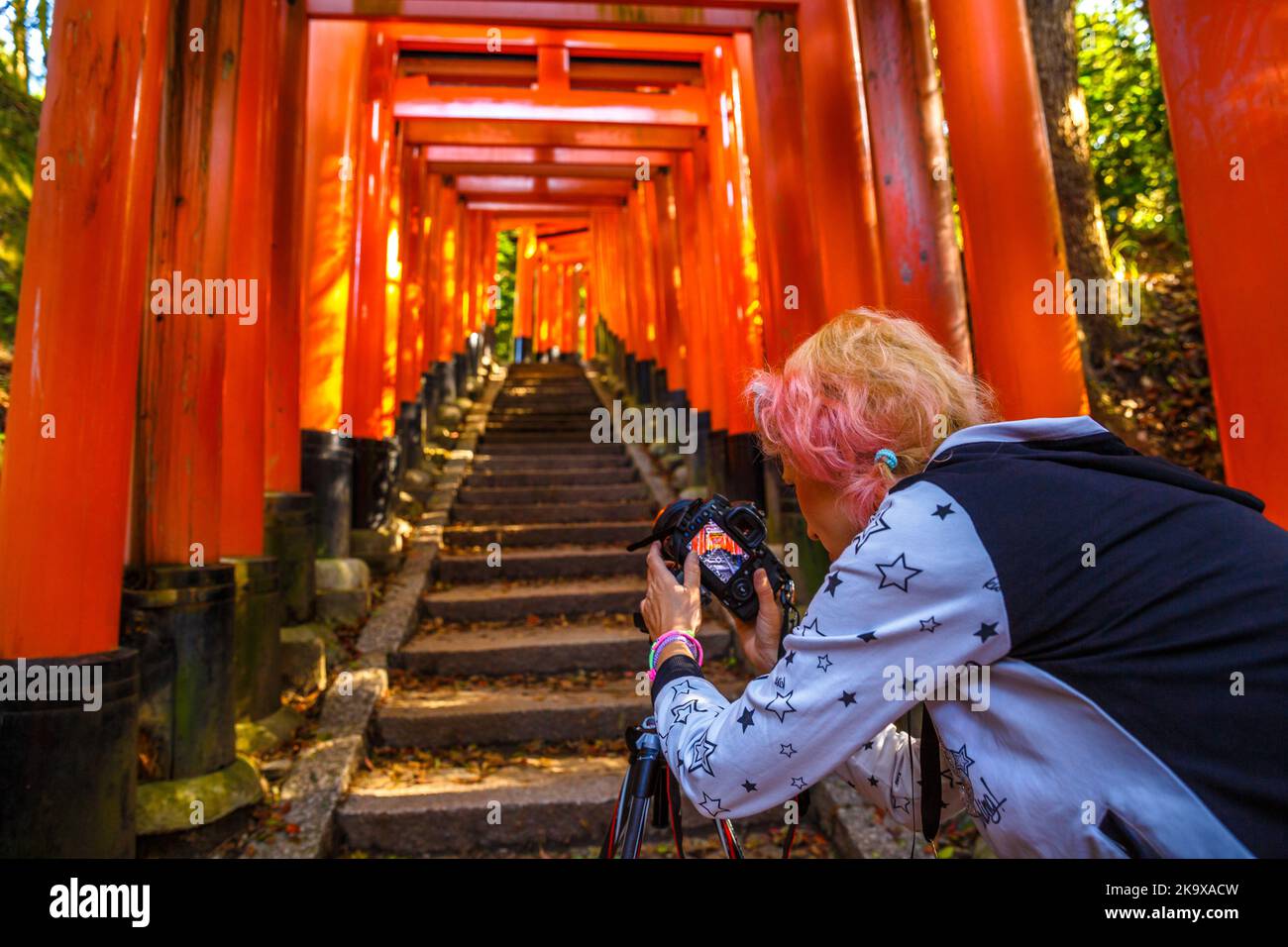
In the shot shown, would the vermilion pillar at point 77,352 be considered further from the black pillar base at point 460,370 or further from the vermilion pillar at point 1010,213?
the black pillar base at point 460,370

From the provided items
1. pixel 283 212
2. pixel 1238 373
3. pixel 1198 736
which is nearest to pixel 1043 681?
pixel 1198 736

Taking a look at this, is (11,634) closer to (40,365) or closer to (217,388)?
(40,365)

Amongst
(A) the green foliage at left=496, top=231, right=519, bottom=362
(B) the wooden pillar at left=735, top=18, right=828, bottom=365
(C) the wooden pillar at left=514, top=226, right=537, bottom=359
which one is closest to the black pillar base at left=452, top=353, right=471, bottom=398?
(B) the wooden pillar at left=735, top=18, right=828, bottom=365

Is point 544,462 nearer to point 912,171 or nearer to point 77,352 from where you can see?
point 912,171

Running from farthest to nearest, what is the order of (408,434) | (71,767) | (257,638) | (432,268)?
(432,268) → (408,434) → (257,638) → (71,767)

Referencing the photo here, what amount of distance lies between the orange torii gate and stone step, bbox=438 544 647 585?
0.81 meters

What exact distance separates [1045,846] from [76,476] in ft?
8.20

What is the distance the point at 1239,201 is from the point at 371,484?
5607mm

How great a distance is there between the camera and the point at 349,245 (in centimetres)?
564

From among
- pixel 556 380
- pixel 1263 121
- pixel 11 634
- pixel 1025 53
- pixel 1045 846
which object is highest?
pixel 556 380

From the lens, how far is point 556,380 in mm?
15328

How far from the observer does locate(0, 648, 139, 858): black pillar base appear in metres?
2.12

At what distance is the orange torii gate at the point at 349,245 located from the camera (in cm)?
222

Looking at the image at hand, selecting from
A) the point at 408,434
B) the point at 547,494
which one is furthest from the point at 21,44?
the point at 547,494
